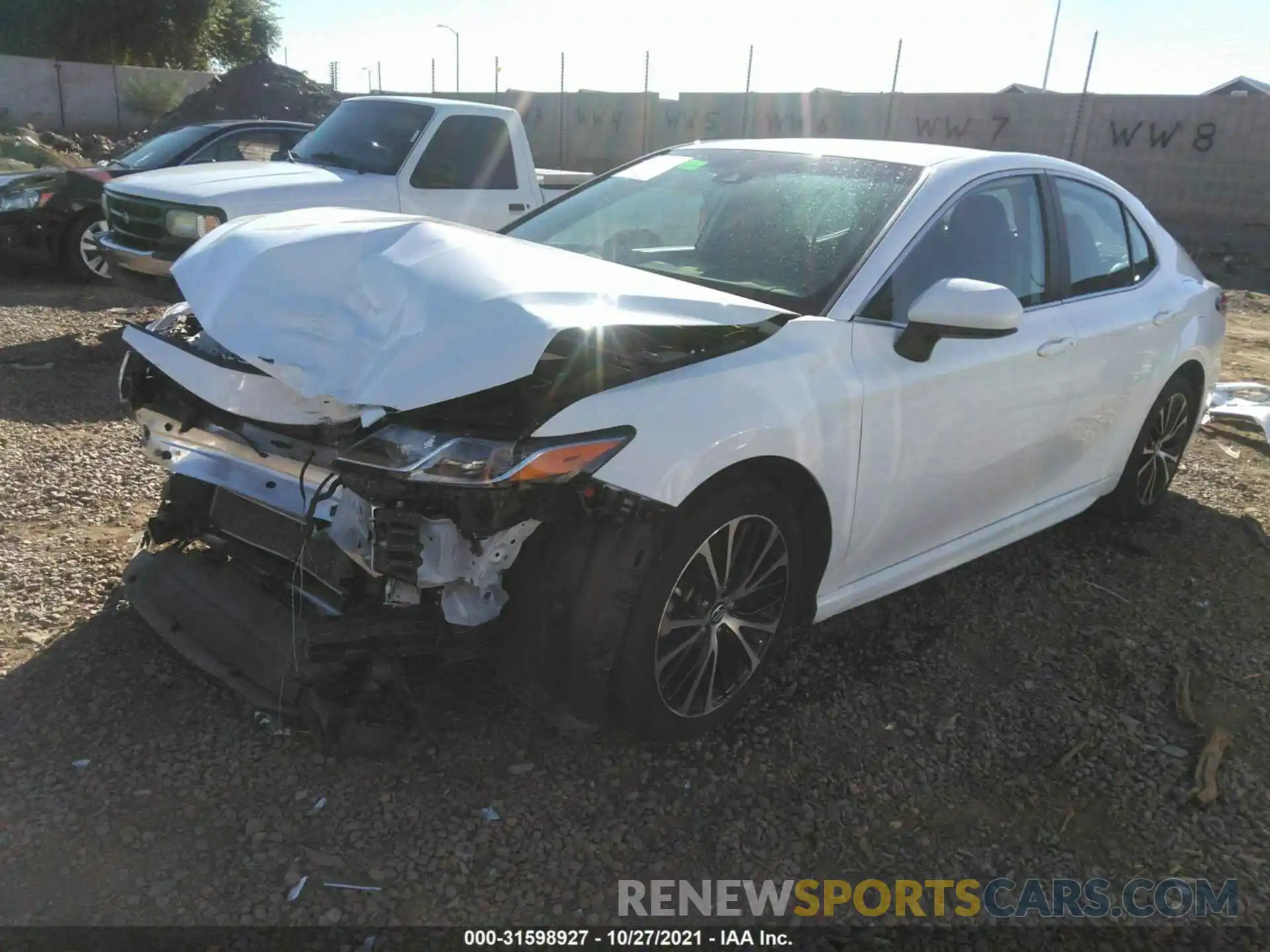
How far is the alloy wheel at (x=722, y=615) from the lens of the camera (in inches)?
112

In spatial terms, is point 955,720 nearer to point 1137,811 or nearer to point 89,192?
point 1137,811

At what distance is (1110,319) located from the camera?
4145mm

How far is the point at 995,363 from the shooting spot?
3.54 meters

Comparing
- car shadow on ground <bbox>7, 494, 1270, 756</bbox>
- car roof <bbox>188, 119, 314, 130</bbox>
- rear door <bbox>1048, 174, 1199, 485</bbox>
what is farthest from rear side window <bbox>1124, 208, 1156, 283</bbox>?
car roof <bbox>188, 119, 314, 130</bbox>

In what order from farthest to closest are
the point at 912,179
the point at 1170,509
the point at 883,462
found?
the point at 1170,509 < the point at 912,179 < the point at 883,462

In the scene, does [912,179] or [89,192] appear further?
[89,192]

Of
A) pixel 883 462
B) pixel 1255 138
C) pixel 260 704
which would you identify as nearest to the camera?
pixel 260 704

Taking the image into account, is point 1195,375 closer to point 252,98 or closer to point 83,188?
point 83,188

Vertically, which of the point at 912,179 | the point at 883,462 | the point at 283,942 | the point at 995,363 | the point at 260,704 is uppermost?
the point at 912,179

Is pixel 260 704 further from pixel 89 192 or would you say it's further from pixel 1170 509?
pixel 89 192

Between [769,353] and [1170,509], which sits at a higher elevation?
[769,353]

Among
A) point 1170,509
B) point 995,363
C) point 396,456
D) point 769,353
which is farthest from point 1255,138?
point 396,456

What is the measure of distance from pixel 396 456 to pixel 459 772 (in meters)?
1.00

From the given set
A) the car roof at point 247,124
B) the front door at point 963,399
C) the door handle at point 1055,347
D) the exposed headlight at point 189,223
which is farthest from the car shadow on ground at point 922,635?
the car roof at point 247,124
